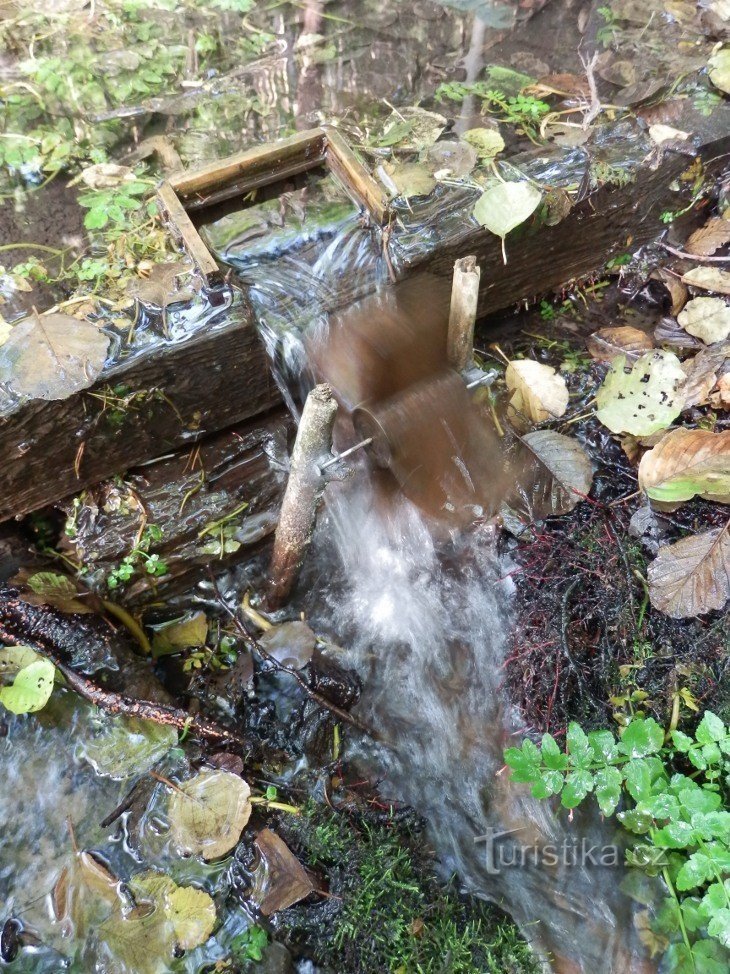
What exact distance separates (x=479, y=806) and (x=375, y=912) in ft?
2.03

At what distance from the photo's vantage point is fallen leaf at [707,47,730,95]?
3396 mm

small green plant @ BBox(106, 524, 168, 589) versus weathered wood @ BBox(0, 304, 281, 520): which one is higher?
weathered wood @ BBox(0, 304, 281, 520)

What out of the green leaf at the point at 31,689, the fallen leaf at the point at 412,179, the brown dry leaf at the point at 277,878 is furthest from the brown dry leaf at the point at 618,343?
the green leaf at the point at 31,689

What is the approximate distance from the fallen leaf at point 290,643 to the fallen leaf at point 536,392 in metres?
1.47

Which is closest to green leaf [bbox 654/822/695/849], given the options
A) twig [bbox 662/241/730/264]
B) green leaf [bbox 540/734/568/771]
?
green leaf [bbox 540/734/568/771]

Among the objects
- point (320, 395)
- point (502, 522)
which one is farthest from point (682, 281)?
point (320, 395)

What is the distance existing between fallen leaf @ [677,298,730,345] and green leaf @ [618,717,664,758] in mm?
1952

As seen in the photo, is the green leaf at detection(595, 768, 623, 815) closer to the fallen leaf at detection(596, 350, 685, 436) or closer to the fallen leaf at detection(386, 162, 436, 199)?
the fallen leaf at detection(596, 350, 685, 436)

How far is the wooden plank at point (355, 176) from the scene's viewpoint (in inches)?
116

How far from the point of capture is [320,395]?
2.20 metres

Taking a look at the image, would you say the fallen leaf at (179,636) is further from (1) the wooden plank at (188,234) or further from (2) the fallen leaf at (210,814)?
(1) the wooden plank at (188,234)

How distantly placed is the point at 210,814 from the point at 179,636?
3.00 feet

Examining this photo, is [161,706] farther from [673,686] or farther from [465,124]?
[465,124]

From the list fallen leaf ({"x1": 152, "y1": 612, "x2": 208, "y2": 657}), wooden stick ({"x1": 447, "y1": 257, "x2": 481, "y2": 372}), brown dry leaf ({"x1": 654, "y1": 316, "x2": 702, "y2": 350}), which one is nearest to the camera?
wooden stick ({"x1": 447, "y1": 257, "x2": 481, "y2": 372})
